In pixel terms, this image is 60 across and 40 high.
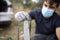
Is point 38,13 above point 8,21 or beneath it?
above

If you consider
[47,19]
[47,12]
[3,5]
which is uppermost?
[47,12]

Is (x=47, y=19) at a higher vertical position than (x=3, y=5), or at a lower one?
higher

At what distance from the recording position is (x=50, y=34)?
11.3ft

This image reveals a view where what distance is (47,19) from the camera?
3.43 metres

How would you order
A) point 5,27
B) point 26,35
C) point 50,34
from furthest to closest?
point 5,27, point 50,34, point 26,35

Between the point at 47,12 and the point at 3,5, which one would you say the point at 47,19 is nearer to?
the point at 47,12

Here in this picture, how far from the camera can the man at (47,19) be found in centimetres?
338

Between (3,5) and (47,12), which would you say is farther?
(3,5)

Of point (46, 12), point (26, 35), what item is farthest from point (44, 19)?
point (26, 35)

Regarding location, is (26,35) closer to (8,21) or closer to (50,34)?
(50,34)

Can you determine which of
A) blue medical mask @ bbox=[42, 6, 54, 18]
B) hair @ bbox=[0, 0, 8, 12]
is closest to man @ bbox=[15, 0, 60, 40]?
blue medical mask @ bbox=[42, 6, 54, 18]

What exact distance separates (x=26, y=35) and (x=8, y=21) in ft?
11.9

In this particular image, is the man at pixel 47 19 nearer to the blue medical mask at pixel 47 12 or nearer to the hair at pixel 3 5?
the blue medical mask at pixel 47 12

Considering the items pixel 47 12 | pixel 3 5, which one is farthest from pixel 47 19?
pixel 3 5
